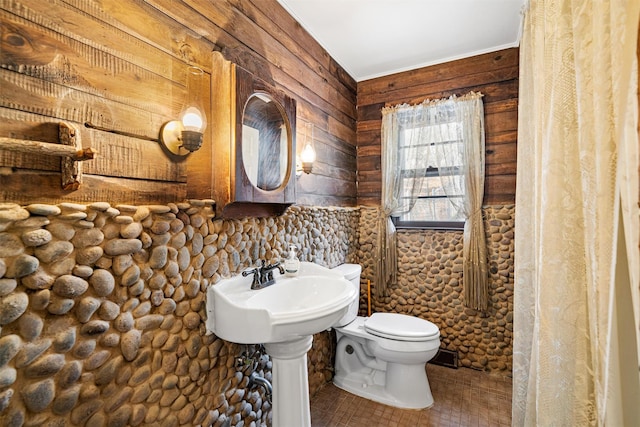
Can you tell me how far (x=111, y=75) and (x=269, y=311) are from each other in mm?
1009

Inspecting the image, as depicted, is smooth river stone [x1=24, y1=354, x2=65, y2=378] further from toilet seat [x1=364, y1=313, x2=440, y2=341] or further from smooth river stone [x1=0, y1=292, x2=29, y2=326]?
toilet seat [x1=364, y1=313, x2=440, y2=341]

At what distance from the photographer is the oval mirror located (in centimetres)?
144

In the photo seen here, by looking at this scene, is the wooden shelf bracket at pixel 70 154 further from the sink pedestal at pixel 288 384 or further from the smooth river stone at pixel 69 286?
the sink pedestal at pixel 288 384

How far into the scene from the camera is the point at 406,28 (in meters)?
2.12

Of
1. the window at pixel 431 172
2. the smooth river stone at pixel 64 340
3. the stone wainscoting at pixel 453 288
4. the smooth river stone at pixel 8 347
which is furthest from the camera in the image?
the window at pixel 431 172

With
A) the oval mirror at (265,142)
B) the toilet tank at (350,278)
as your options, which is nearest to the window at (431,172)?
the toilet tank at (350,278)

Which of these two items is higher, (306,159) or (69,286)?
(306,159)

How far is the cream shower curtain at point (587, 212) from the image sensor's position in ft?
1.72

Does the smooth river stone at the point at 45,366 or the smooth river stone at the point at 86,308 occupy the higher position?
the smooth river stone at the point at 86,308

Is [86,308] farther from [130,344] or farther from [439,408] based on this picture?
[439,408]

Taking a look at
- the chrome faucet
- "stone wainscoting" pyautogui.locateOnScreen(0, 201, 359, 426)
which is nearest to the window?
the chrome faucet

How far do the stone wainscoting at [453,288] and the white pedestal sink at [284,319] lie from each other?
1129 millimetres

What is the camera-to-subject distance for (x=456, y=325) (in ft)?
8.16

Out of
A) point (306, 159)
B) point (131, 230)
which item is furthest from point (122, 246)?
point (306, 159)
